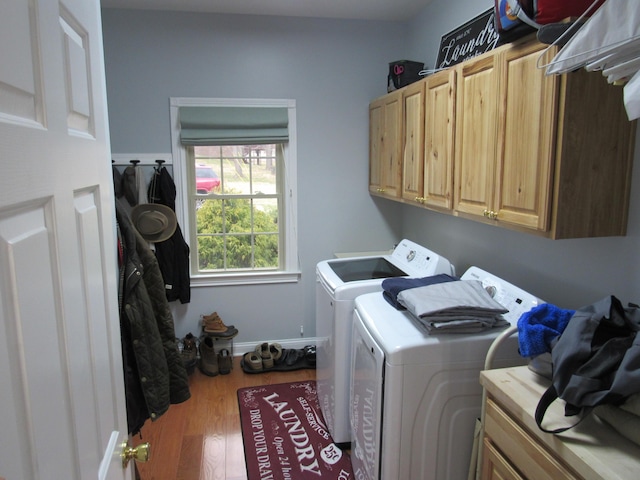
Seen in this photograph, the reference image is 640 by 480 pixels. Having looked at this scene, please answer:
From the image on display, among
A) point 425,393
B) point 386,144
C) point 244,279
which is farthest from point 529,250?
point 244,279

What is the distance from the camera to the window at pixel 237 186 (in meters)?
3.18

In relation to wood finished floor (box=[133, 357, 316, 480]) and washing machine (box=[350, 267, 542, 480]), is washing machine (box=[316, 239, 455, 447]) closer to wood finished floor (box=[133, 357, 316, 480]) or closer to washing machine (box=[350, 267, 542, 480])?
washing machine (box=[350, 267, 542, 480])

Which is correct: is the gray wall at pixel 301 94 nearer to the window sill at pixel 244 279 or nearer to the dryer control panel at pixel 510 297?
the window sill at pixel 244 279

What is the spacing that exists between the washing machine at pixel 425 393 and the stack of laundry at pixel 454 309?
37mm

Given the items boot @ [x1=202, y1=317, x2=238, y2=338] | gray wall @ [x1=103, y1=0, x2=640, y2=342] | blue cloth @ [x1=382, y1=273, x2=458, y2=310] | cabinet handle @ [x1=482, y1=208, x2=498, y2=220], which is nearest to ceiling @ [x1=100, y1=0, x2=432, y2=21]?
gray wall @ [x1=103, y1=0, x2=640, y2=342]

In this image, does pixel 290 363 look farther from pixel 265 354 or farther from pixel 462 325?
pixel 462 325

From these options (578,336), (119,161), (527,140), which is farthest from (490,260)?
(119,161)

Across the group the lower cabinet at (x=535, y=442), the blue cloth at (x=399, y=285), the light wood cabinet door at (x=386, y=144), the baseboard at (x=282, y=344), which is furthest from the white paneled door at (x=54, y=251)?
the baseboard at (x=282, y=344)

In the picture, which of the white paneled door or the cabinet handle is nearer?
the white paneled door

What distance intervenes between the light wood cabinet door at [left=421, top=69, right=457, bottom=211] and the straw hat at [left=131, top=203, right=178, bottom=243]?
178 cm

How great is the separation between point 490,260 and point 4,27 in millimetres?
2249

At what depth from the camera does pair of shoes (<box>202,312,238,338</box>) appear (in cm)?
331

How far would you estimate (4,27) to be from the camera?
0.51m

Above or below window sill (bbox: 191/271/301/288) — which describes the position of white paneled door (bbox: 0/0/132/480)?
above
